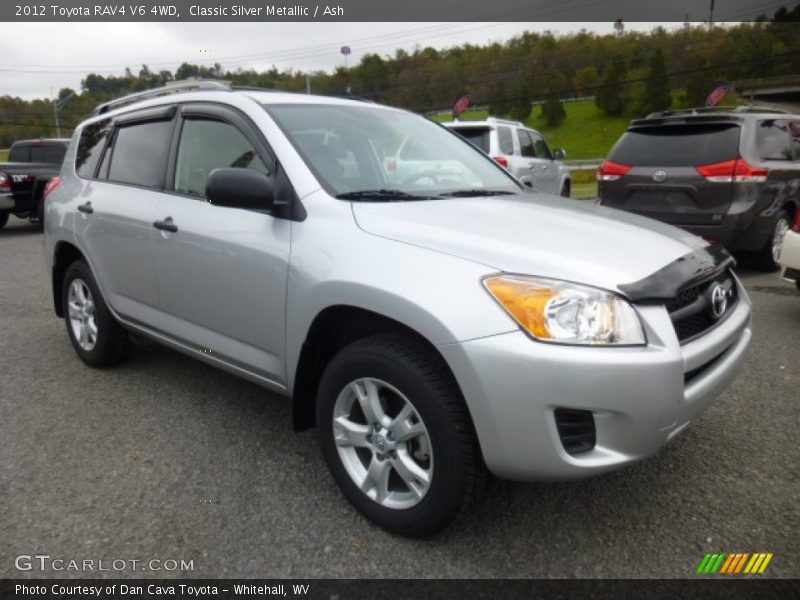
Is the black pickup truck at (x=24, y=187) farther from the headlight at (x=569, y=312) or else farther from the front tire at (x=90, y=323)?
the headlight at (x=569, y=312)

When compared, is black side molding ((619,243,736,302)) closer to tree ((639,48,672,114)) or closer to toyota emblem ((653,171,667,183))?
toyota emblem ((653,171,667,183))

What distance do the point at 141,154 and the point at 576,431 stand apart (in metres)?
2.99

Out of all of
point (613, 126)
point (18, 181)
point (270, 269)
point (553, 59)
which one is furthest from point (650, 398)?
point (553, 59)

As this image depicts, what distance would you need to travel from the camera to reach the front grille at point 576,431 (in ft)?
6.57

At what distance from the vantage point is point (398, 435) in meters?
2.29

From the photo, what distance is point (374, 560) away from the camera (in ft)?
7.38

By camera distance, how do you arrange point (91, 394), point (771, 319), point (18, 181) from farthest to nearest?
point (18, 181) → point (771, 319) → point (91, 394)

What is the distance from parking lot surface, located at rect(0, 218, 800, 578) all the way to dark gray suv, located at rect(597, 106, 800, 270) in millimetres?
2833

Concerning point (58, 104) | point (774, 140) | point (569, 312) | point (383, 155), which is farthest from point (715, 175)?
point (58, 104)

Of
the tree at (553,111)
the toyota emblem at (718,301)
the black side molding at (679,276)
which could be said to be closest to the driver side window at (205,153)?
the black side molding at (679,276)

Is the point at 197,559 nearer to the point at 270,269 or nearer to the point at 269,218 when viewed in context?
the point at 270,269

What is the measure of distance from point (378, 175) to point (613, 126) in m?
73.0

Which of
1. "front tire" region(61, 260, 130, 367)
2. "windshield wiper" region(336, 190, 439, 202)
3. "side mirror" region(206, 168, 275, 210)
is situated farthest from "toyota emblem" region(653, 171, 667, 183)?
"front tire" region(61, 260, 130, 367)

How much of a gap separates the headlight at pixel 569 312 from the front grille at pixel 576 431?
248 millimetres
